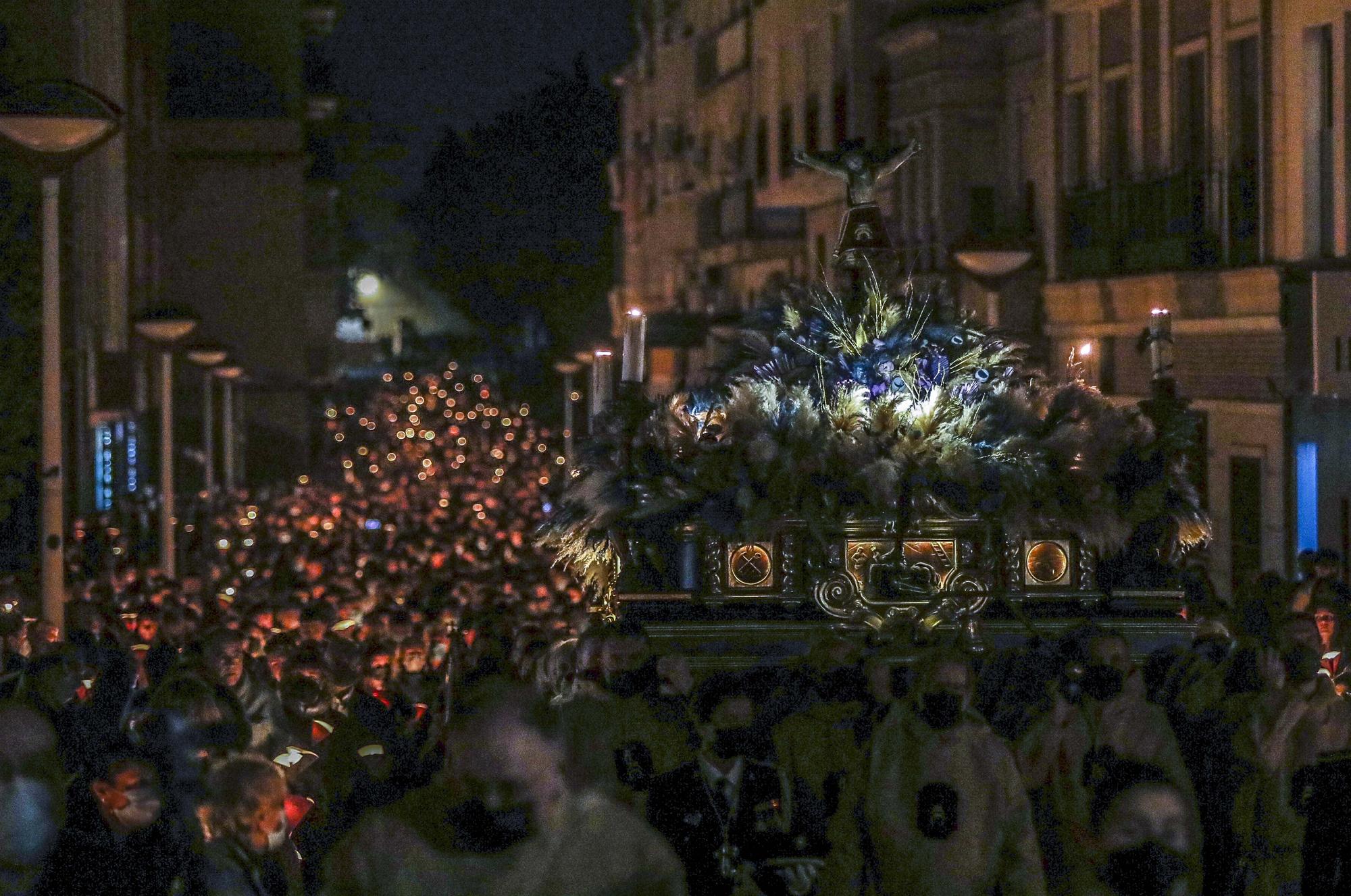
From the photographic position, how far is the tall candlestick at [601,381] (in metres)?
11.1

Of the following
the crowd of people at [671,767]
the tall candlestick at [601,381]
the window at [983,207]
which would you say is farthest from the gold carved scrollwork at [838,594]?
the window at [983,207]

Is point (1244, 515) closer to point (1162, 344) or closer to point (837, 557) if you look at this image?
point (1162, 344)

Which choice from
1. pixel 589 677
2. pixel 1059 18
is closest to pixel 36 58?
pixel 1059 18

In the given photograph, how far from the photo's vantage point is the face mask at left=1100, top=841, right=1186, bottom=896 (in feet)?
18.9

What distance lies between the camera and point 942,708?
7.36 m

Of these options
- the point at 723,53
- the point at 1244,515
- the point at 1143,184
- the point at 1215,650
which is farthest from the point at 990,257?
the point at 723,53

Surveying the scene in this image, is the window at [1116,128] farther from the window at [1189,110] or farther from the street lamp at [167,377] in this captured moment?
the street lamp at [167,377]

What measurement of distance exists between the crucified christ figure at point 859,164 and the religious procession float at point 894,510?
101 cm

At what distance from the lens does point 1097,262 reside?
24.9m

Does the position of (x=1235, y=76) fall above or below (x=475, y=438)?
above

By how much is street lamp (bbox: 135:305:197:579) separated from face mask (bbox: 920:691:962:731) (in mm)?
14976

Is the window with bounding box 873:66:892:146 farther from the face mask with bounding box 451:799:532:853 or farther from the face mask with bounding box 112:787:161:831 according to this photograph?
the face mask with bounding box 451:799:532:853

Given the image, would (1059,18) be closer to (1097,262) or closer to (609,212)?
(1097,262)

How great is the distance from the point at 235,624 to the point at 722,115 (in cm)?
3057
